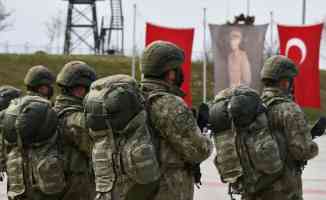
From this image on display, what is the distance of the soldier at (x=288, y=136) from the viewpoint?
20.0 ft

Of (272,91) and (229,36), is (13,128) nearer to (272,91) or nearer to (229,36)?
(272,91)

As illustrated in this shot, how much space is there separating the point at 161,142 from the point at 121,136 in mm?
344

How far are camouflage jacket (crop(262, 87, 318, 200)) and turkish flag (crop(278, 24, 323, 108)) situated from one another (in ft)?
34.0

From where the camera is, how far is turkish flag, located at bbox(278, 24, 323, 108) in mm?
16531

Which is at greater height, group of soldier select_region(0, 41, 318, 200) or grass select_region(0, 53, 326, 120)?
group of soldier select_region(0, 41, 318, 200)

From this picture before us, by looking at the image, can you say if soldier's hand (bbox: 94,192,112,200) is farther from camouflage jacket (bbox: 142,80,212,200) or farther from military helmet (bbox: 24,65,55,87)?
military helmet (bbox: 24,65,55,87)

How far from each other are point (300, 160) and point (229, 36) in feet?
37.7

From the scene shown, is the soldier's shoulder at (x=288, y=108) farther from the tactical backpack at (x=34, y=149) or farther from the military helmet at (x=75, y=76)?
the tactical backpack at (x=34, y=149)

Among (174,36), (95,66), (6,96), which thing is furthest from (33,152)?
(95,66)

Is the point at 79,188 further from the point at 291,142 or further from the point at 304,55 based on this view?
the point at 304,55

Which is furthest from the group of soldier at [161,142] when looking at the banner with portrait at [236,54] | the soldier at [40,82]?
the banner with portrait at [236,54]

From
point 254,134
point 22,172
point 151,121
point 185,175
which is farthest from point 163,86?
point 22,172

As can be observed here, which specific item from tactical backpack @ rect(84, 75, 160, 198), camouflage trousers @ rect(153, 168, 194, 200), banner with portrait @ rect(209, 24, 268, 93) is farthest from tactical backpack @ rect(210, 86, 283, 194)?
banner with portrait @ rect(209, 24, 268, 93)

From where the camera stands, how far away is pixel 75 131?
240 inches
